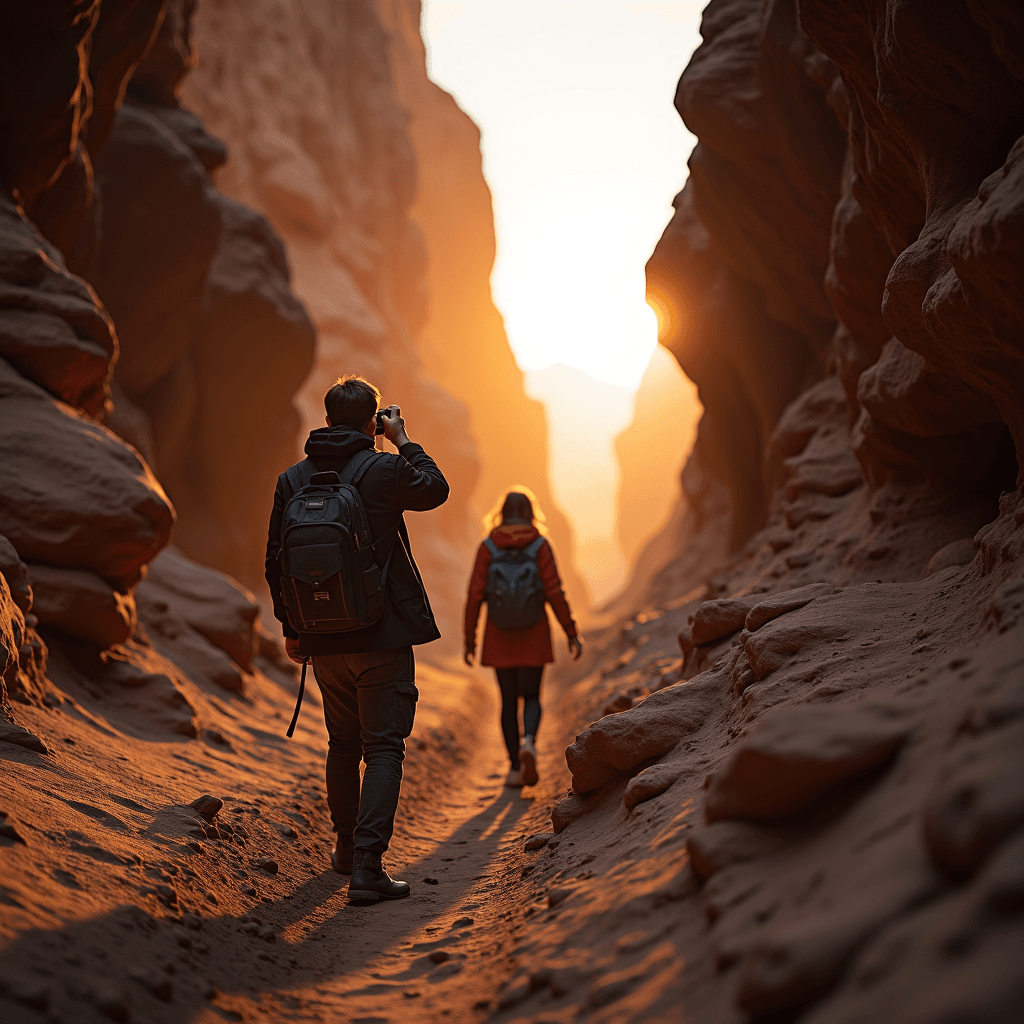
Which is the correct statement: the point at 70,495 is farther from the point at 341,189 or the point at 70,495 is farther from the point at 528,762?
the point at 341,189

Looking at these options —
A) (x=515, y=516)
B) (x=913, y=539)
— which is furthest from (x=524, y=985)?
(x=913, y=539)

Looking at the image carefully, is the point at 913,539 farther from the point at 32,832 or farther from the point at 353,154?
the point at 353,154

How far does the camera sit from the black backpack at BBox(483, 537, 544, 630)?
18.7 ft

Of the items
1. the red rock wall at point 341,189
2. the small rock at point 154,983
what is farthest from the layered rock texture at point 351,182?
the small rock at point 154,983

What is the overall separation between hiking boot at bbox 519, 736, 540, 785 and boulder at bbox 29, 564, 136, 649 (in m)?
3.03

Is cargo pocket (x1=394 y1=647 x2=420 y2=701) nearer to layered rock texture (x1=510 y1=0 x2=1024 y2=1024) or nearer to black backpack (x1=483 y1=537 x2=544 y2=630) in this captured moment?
layered rock texture (x1=510 y1=0 x2=1024 y2=1024)

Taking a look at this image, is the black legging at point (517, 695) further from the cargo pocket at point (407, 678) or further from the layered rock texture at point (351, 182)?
the layered rock texture at point (351, 182)

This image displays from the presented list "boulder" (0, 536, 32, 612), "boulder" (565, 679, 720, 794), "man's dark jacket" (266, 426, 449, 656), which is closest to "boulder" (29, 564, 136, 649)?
"boulder" (0, 536, 32, 612)

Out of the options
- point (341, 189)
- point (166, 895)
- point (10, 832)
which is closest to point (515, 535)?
point (166, 895)

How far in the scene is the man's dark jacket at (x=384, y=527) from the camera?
341 cm

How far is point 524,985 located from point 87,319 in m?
6.34

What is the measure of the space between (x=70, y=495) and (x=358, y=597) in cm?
332

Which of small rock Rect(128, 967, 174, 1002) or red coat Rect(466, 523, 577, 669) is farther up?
red coat Rect(466, 523, 577, 669)

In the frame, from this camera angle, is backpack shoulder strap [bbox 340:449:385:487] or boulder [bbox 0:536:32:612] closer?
backpack shoulder strap [bbox 340:449:385:487]
